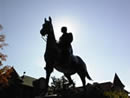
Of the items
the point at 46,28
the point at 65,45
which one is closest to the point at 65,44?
the point at 65,45

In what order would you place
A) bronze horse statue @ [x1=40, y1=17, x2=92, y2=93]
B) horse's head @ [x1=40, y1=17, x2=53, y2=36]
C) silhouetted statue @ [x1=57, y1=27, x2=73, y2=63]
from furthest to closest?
silhouetted statue @ [x1=57, y1=27, x2=73, y2=63]
horse's head @ [x1=40, y1=17, x2=53, y2=36]
bronze horse statue @ [x1=40, y1=17, x2=92, y2=93]

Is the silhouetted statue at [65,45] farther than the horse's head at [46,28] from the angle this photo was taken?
Yes

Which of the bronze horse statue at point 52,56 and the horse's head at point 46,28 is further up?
the horse's head at point 46,28

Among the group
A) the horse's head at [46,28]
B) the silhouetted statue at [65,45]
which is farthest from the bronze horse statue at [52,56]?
the silhouetted statue at [65,45]

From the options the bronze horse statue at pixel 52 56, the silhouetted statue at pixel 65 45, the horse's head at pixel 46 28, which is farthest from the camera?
the silhouetted statue at pixel 65 45

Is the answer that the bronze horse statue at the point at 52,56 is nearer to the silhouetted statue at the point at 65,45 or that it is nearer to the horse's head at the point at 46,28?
the horse's head at the point at 46,28

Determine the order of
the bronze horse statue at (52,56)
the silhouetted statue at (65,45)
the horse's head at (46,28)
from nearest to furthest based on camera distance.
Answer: the bronze horse statue at (52,56) → the horse's head at (46,28) → the silhouetted statue at (65,45)

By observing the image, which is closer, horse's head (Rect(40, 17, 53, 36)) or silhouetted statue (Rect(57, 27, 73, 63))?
horse's head (Rect(40, 17, 53, 36))

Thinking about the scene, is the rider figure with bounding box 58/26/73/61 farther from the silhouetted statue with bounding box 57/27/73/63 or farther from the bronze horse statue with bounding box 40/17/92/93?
the bronze horse statue with bounding box 40/17/92/93

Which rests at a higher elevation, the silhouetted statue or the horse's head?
the horse's head

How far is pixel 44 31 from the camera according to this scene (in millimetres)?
6695

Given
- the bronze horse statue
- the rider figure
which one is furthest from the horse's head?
the rider figure

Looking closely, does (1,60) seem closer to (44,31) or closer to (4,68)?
(4,68)

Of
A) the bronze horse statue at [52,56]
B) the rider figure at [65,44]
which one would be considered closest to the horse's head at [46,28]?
the bronze horse statue at [52,56]
